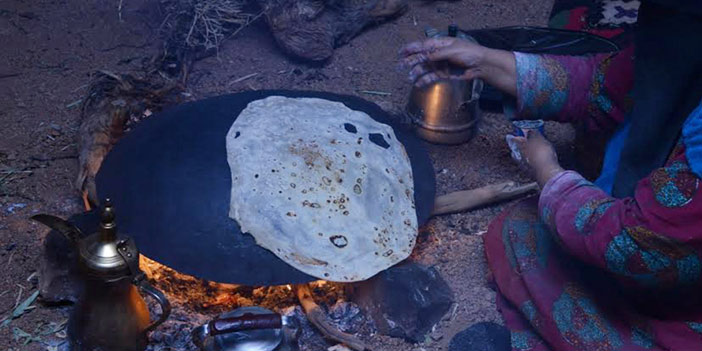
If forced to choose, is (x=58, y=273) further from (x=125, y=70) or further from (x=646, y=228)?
(x=646, y=228)

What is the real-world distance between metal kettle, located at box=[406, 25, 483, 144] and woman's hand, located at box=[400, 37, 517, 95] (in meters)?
0.56

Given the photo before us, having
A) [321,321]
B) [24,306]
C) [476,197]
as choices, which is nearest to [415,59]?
[476,197]

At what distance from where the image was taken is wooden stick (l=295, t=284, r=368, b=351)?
219cm

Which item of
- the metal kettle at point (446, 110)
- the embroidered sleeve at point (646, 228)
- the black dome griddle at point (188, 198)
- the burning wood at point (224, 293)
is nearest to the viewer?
the embroidered sleeve at point (646, 228)

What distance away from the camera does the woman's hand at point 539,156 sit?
7.15ft

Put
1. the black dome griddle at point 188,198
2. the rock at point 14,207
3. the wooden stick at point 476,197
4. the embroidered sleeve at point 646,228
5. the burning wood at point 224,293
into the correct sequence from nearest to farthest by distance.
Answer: the embroidered sleeve at point 646,228 → the black dome griddle at point 188,198 → the burning wood at point 224,293 → the rock at point 14,207 → the wooden stick at point 476,197

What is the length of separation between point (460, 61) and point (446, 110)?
725 millimetres

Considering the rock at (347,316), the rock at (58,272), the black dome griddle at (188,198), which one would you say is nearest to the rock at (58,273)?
the rock at (58,272)

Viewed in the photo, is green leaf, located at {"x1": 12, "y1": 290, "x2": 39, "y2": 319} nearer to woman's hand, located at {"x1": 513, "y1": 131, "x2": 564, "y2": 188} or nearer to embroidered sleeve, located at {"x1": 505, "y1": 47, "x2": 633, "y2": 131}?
woman's hand, located at {"x1": 513, "y1": 131, "x2": 564, "y2": 188}

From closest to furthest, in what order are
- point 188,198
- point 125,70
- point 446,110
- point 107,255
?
point 107,255 → point 188,198 → point 446,110 → point 125,70

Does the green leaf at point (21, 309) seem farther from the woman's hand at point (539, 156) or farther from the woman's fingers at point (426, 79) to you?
the woman's hand at point (539, 156)

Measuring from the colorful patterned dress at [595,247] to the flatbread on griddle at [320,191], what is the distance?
17.0 inches

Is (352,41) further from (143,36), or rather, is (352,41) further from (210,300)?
(210,300)

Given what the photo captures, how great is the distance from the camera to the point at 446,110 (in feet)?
10.7
